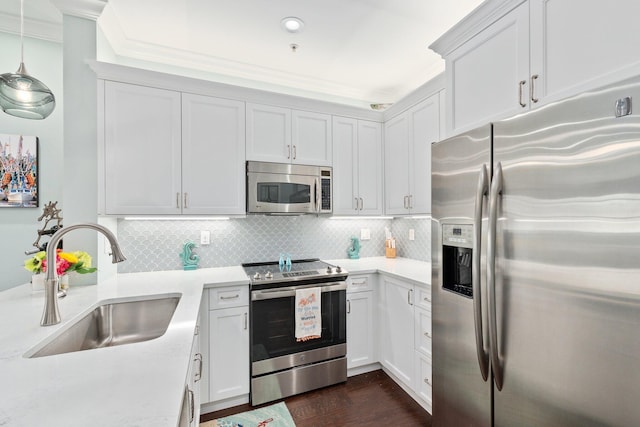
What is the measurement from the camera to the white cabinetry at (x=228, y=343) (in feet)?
6.85

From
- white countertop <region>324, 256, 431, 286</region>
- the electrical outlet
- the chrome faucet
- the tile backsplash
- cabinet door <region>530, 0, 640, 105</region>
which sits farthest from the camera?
the electrical outlet

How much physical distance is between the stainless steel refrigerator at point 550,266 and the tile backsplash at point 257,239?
1503mm

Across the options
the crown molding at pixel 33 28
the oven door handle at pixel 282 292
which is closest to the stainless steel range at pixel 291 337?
the oven door handle at pixel 282 292

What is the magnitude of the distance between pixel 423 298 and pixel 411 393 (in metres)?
0.82

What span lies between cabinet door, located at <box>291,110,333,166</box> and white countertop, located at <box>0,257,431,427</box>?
65.2 inches

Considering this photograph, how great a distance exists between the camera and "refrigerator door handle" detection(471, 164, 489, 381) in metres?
1.29

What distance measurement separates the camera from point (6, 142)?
2.25 m

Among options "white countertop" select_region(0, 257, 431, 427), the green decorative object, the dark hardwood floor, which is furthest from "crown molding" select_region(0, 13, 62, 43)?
the dark hardwood floor

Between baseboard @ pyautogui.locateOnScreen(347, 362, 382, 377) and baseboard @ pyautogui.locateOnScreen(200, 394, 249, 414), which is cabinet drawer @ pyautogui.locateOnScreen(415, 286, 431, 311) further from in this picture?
baseboard @ pyautogui.locateOnScreen(200, 394, 249, 414)

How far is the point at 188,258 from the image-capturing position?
256 cm

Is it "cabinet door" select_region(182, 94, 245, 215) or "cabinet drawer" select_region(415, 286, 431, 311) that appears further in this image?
"cabinet door" select_region(182, 94, 245, 215)

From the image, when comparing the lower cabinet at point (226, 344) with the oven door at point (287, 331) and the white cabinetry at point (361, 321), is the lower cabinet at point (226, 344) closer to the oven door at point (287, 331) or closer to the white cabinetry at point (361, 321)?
the oven door at point (287, 331)

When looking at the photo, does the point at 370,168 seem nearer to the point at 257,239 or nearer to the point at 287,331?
the point at 257,239

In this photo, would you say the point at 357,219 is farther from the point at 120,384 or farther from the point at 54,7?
the point at 54,7
